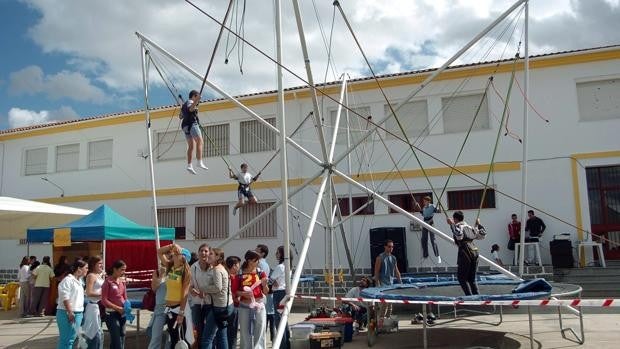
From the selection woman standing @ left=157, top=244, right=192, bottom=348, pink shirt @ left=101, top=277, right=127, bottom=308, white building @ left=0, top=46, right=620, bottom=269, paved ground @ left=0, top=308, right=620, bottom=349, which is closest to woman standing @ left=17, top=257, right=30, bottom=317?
paved ground @ left=0, top=308, right=620, bottom=349

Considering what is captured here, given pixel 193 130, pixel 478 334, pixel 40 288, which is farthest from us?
pixel 40 288

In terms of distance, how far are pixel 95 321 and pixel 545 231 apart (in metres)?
11.2

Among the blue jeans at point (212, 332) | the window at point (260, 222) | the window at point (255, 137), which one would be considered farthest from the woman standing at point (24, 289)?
the blue jeans at point (212, 332)

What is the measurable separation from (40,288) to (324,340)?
9.20m

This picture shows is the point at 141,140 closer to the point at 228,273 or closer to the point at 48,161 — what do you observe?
the point at 48,161

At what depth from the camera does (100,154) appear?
64.8ft

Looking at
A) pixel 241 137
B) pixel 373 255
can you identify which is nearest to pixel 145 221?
pixel 241 137

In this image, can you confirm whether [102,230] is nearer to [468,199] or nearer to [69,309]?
[69,309]

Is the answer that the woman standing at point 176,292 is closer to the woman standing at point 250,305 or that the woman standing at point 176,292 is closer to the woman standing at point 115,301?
the woman standing at point 250,305

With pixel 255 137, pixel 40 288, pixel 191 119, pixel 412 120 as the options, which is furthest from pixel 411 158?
pixel 40 288

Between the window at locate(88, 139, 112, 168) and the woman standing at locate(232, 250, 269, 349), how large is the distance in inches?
553

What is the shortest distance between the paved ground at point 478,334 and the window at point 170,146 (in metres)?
7.38

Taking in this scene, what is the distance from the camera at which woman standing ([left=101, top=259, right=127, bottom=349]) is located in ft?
23.0

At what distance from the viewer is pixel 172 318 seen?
664 cm
